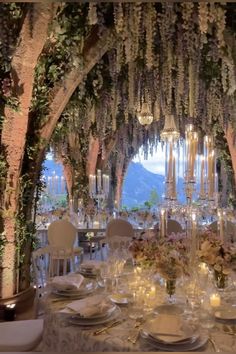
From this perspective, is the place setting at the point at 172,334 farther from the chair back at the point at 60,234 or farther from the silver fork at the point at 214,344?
the chair back at the point at 60,234

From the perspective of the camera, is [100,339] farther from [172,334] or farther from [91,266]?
[91,266]

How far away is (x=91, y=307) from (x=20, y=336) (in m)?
0.80

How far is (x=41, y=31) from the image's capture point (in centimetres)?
362

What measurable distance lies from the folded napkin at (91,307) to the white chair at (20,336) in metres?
0.63

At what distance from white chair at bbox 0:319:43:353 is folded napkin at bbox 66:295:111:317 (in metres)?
0.63

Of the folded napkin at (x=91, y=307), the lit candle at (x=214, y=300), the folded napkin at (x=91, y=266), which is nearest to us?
the folded napkin at (x=91, y=307)

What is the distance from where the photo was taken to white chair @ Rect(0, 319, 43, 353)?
7.54 feet

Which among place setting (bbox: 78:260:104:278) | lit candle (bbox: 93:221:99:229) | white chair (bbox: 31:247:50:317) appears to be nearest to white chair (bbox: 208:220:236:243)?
place setting (bbox: 78:260:104:278)

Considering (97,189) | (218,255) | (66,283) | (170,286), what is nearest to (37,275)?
(66,283)

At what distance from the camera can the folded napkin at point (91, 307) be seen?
1.84 meters

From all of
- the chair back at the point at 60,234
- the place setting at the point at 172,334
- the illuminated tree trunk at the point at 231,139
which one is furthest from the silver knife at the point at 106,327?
the illuminated tree trunk at the point at 231,139

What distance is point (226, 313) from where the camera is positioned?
1.90m

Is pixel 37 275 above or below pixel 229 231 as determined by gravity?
below

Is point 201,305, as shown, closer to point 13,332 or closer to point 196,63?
point 13,332
